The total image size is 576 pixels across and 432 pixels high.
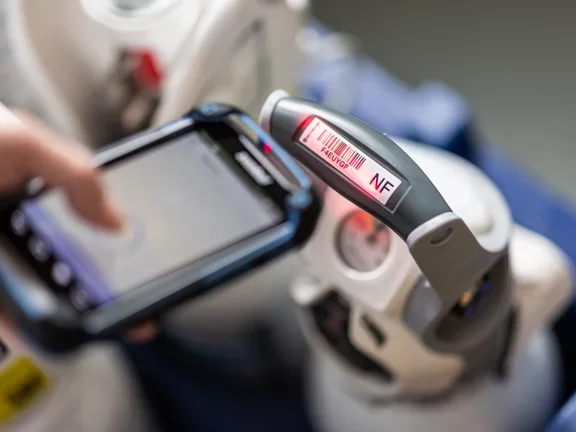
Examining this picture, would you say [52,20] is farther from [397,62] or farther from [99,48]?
[397,62]

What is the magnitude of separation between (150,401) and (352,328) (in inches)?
11.4

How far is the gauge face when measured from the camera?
34cm

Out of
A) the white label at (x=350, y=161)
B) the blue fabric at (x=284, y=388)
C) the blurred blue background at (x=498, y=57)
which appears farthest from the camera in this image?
the blurred blue background at (x=498, y=57)

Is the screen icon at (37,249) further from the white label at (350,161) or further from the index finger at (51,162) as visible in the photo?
the white label at (350,161)

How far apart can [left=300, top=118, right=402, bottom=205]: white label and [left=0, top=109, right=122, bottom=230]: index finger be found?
0.51 ft

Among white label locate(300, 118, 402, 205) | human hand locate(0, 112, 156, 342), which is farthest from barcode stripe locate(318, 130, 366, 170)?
human hand locate(0, 112, 156, 342)

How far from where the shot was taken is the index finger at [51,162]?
0.35m

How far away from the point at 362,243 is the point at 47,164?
0.16 metres

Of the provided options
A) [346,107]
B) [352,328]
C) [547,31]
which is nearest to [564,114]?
[547,31]

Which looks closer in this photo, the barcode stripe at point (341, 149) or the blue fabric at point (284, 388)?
the barcode stripe at point (341, 149)

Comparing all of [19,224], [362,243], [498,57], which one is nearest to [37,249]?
[19,224]

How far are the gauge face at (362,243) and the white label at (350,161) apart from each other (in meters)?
0.08

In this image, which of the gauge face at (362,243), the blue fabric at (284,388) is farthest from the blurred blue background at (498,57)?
the gauge face at (362,243)

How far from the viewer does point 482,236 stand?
12.7 inches
